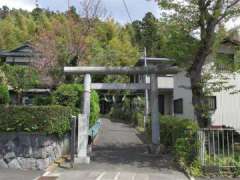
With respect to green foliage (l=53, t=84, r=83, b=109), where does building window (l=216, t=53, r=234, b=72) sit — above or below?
above

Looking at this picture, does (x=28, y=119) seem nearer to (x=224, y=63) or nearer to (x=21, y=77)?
(x=224, y=63)

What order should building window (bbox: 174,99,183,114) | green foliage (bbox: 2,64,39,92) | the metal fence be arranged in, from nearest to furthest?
1. the metal fence
2. building window (bbox: 174,99,183,114)
3. green foliage (bbox: 2,64,39,92)

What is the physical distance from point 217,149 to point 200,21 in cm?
415

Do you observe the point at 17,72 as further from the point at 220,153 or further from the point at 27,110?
the point at 220,153

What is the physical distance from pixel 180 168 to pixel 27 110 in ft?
16.6

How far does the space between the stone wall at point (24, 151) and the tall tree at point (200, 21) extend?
519 cm

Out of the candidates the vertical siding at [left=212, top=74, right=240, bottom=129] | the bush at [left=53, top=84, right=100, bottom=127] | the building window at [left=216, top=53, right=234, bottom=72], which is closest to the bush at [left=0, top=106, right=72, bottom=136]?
the bush at [left=53, top=84, right=100, bottom=127]

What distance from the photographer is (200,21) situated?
13.4 m

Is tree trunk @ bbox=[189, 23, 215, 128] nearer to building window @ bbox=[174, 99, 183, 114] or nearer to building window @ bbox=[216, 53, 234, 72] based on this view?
building window @ bbox=[216, 53, 234, 72]

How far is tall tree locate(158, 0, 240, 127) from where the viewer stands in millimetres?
13086

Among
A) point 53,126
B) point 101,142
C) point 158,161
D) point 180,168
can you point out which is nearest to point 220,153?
point 180,168

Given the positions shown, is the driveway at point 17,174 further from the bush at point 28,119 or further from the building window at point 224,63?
the building window at point 224,63

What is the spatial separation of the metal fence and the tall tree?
1.48 m

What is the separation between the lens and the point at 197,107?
13695 millimetres
